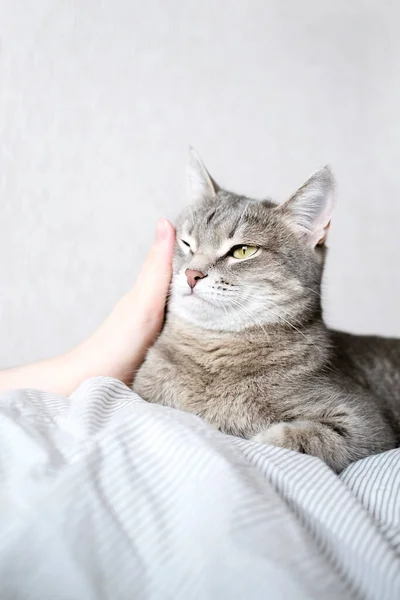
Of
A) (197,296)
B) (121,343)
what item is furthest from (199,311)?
(121,343)

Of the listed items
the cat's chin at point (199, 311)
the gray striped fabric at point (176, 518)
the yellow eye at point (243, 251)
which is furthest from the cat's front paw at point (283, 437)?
the yellow eye at point (243, 251)

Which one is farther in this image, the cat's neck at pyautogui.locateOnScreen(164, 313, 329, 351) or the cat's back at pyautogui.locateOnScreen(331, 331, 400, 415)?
the cat's back at pyautogui.locateOnScreen(331, 331, 400, 415)

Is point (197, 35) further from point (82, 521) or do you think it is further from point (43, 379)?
point (82, 521)

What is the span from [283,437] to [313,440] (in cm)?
6

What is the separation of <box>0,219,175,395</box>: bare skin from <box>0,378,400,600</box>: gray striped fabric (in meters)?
0.57

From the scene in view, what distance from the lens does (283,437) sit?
981 millimetres

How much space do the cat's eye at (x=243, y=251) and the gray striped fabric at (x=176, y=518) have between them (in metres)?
0.55

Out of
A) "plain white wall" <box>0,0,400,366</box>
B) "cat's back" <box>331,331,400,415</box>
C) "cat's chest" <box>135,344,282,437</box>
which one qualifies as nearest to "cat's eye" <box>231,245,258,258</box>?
"cat's chest" <box>135,344,282,437</box>

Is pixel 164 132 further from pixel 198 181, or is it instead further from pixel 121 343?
pixel 121 343

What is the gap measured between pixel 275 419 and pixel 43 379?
61 cm

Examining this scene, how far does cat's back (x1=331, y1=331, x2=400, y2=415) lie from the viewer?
147 cm

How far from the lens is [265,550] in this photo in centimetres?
55

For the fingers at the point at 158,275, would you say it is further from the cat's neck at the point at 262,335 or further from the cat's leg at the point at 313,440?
the cat's leg at the point at 313,440

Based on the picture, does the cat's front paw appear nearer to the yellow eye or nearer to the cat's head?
the cat's head
